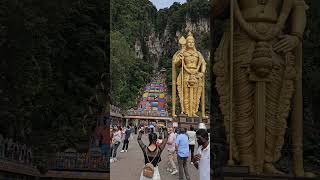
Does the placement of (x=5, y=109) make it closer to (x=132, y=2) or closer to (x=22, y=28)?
(x=22, y=28)

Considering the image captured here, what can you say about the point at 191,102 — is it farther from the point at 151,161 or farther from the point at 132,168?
the point at 151,161

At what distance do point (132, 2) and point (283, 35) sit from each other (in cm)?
3292

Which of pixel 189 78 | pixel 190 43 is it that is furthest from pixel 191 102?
pixel 190 43

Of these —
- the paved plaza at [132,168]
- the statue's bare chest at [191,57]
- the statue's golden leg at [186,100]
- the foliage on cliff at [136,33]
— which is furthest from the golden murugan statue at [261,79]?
the statue's golden leg at [186,100]

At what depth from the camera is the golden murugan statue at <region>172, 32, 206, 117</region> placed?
55.6ft

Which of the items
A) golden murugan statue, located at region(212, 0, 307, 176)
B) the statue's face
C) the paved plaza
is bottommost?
the paved plaza

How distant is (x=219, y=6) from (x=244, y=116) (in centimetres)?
107

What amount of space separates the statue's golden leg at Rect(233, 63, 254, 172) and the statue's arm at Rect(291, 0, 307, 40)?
1.94 ft

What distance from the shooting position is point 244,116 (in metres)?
4.14

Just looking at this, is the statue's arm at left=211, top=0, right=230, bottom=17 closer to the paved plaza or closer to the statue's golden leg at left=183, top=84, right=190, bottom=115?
the paved plaza

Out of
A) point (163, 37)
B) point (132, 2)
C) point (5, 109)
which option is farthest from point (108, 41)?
point (163, 37)

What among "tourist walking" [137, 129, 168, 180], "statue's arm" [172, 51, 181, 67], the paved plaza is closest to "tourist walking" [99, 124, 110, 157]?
"tourist walking" [137, 129, 168, 180]

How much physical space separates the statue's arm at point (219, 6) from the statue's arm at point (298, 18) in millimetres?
617

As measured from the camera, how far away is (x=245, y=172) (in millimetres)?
4027
